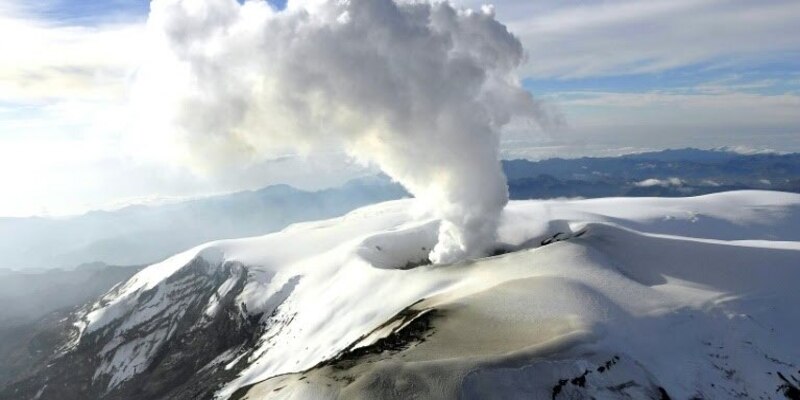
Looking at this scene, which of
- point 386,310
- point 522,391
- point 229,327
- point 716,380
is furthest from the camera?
point 229,327

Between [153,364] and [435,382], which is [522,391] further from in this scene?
[153,364]

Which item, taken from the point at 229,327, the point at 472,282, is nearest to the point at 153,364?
the point at 229,327

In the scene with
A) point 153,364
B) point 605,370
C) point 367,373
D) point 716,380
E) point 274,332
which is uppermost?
point 367,373

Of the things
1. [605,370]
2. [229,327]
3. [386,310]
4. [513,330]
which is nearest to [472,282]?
[386,310]

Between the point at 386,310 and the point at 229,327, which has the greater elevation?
the point at 386,310

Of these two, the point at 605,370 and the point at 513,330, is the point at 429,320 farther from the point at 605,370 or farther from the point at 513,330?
the point at 605,370

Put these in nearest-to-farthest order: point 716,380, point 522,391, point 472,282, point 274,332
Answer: point 522,391 → point 716,380 → point 472,282 → point 274,332

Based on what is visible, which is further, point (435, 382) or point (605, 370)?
point (605, 370)
